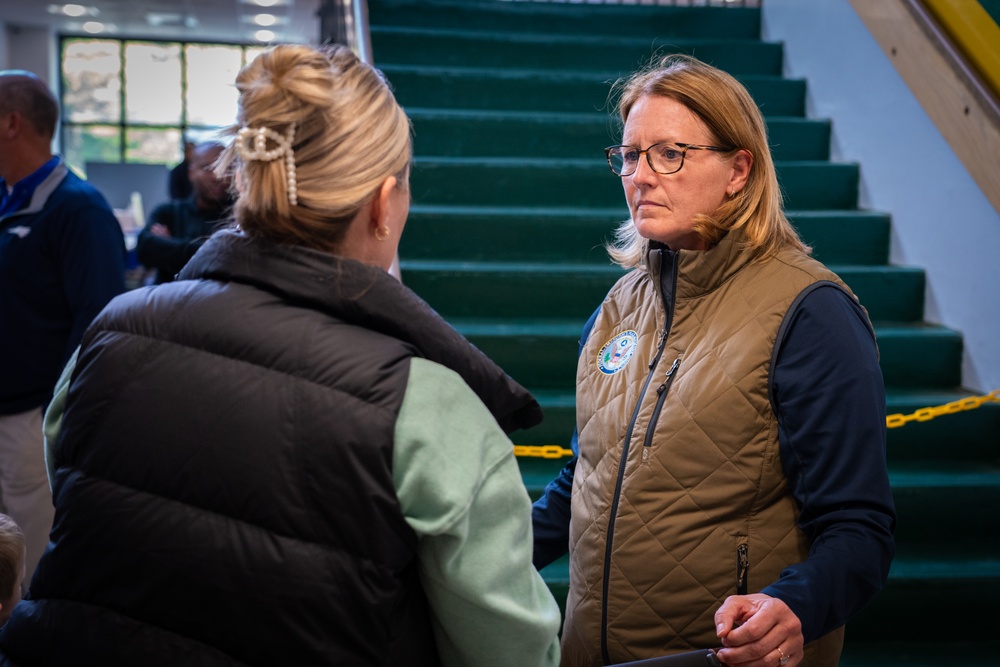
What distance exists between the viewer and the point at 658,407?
1545 mm

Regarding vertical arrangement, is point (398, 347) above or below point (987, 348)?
above

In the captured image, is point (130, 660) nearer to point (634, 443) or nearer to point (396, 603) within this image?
point (396, 603)

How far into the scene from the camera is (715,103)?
62.5 inches

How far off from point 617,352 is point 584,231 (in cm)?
216

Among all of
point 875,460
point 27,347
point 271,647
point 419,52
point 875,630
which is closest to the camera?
point 271,647

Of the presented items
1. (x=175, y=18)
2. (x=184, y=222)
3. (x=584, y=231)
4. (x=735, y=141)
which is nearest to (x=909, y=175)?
(x=584, y=231)

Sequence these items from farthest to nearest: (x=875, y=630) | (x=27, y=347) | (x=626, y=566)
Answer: (x=27, y=347) → (x=875, y=630) → (x=626, y=566)

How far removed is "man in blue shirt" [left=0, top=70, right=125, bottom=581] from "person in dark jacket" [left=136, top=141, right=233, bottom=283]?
0.78 m

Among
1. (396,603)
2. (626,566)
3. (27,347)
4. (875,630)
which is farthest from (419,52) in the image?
(396,603)

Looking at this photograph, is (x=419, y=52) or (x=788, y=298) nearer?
(x=788, y=298)

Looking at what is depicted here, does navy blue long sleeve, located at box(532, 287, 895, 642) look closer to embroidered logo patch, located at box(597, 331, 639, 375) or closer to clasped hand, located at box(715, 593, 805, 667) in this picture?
clasped hand, located at box(715, 593, 805, 667)

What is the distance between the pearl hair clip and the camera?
104 centimetres

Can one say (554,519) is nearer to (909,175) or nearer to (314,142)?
(314,142)

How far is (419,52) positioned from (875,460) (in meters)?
3.84
